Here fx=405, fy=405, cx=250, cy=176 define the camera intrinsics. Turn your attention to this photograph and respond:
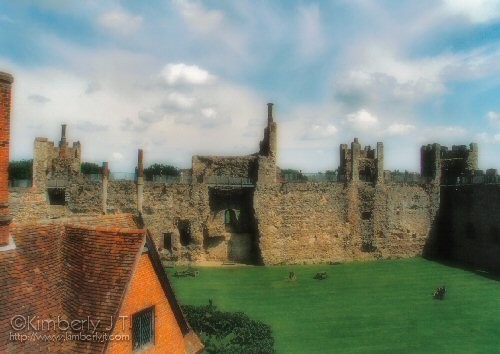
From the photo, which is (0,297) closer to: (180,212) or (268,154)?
(180,212)

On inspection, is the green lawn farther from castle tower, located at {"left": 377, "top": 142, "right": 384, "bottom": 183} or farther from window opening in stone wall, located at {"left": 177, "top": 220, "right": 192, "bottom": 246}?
castle tower, located at {"left": 377, "top": 142, "right": 384, "bottom": 183}

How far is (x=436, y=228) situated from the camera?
36.5m

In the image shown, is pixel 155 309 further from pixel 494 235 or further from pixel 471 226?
pixel 471 226

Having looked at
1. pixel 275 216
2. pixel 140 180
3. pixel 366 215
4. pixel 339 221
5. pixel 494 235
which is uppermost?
pixel 140 180

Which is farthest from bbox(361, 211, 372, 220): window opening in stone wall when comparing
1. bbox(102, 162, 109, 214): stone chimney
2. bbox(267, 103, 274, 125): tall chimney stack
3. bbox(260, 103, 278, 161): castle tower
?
bbox(102, 162, 109, 214): stone chimney

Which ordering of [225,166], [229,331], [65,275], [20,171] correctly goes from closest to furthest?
[65,275], [229,331], [225,166], [20,171]

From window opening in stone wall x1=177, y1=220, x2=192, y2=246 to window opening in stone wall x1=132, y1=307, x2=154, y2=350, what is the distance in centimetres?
2220

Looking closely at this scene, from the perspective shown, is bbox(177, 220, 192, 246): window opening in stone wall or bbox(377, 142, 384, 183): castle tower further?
bbox(377, 142, 384, 183): castle tower

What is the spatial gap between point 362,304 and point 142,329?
16367mm

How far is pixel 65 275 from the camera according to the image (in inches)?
349

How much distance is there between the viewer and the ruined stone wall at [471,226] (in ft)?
104

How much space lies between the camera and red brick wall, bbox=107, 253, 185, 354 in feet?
29.2

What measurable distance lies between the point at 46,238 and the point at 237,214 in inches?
1009

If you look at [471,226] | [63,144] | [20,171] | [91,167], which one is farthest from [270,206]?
[91,167]
